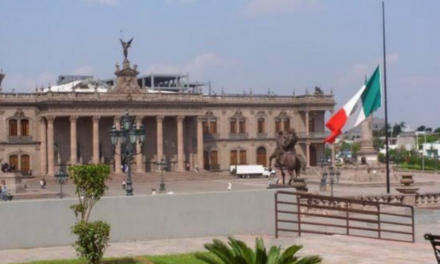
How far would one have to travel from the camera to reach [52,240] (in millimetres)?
16859

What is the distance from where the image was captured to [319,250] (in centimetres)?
1559

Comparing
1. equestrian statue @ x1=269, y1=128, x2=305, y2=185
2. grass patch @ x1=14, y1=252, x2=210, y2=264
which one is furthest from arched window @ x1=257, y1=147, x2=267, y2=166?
grass patch @ x1=14, y1=252, x2=210, y2=264

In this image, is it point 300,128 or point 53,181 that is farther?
point 300,128

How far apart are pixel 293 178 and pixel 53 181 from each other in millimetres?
38885

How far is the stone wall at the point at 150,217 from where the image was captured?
16.6 m

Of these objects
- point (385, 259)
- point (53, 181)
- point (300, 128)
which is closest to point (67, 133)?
point (53, 181)

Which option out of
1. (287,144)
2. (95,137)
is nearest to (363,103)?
(287,144)

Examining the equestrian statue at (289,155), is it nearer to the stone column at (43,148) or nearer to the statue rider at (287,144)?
the statue rider at (287,144)

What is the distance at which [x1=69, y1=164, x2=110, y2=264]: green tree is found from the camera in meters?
12.3

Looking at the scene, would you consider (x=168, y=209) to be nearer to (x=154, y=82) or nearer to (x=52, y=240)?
(x=52, y=240)

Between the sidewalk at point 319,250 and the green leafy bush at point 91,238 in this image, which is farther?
the sidewalk at point 319,250

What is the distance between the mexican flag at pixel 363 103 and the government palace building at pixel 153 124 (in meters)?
35.8

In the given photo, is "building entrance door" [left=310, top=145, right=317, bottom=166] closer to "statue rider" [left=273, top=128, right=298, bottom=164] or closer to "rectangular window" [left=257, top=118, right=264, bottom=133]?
"rectangular window" [left=257, top=118, right=264, bottom=133]

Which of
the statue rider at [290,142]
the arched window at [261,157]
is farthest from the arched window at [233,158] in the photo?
the statue rider at [290,142]
